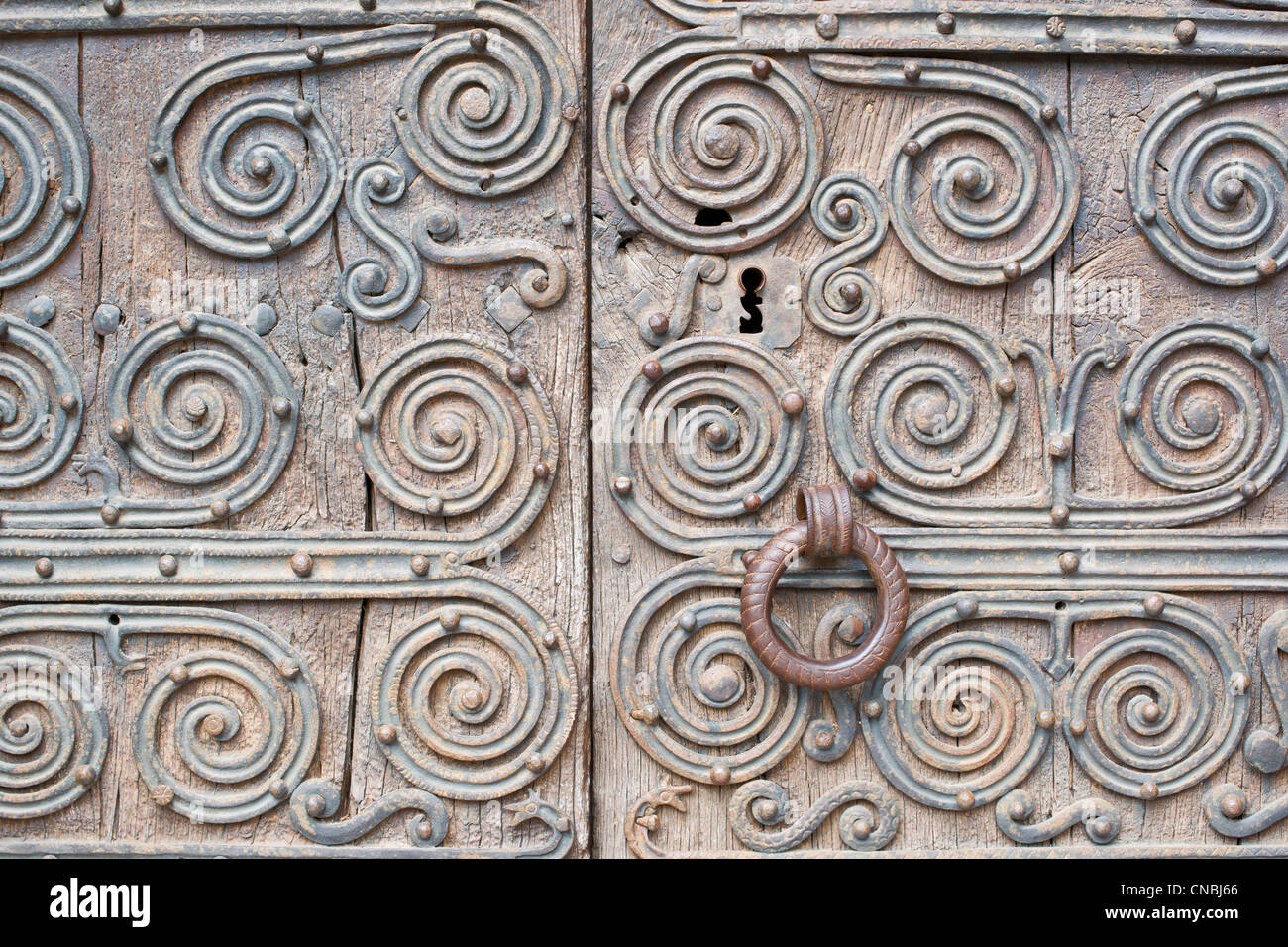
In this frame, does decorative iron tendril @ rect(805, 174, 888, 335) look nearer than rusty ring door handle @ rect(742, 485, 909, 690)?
No

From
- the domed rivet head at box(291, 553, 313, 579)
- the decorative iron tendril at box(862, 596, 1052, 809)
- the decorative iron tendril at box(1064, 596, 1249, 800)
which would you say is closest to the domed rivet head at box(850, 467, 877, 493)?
the decorative iron tendril at box(862, 596, 1052, 809)

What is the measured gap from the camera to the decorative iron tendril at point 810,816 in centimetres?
141

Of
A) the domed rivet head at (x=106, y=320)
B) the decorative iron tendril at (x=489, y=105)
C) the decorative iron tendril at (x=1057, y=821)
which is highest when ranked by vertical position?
the decorative iron tendril at (x=489, y=105)

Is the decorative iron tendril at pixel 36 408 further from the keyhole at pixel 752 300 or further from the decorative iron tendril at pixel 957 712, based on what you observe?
the decorative iron tendril at pixel 957 712

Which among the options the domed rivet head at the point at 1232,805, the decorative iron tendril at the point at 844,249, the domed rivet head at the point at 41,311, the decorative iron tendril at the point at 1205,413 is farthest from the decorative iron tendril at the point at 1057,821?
the domed rivet head at the point at 41,311

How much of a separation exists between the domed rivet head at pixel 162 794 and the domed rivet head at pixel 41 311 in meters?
0.73

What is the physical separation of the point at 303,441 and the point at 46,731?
1.93 feet

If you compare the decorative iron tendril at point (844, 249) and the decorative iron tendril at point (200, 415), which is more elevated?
the decorative iron tendril at point (844, 249)

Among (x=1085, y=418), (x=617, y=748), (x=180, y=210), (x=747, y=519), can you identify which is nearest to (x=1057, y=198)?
(x=1085, y=418)

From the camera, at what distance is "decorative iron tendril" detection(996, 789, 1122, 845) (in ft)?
4.65

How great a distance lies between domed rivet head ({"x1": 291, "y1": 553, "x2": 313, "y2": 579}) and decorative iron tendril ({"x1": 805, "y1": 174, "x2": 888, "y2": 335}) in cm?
85

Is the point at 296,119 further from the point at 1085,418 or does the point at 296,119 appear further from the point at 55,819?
the point at 1085,418

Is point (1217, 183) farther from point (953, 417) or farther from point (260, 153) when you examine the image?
point (260, 153)

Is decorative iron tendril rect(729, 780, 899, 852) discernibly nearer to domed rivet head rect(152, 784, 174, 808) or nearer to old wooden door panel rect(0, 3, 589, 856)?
old wooden door panel rect(0, 3, 589, 856)
